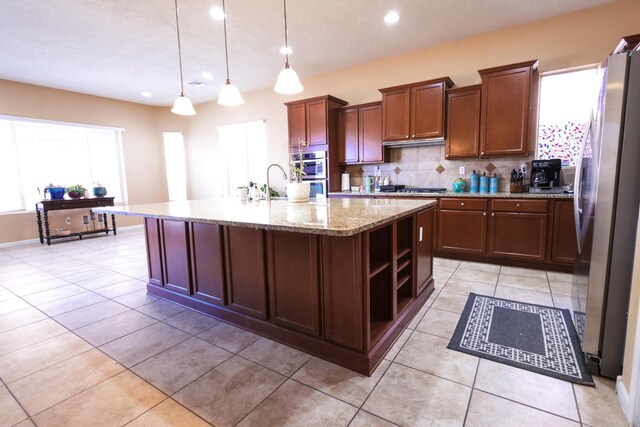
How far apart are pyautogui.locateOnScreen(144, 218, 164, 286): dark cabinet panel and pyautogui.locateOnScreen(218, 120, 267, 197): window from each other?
145 inches

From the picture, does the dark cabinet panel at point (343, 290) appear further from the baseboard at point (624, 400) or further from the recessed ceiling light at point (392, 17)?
the recessed ceiling light at point (392, 17)

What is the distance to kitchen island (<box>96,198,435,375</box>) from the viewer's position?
1.72 meters

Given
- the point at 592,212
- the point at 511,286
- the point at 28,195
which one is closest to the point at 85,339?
the point at 592,212

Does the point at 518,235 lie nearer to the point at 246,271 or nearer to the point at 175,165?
the point at 246,271

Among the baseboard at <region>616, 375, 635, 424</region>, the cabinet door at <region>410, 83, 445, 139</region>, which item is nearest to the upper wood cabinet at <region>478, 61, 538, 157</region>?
the cabinet door at <region>410, 83, 445, 139</region>

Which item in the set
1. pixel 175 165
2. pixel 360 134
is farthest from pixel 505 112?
pixel 175 165

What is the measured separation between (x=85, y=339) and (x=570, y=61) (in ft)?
18.1

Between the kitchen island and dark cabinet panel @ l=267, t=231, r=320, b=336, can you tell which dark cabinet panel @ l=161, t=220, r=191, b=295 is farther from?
dark cabinet panel @ l=267, t=231, r=320, b=336

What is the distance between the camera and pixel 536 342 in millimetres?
2000

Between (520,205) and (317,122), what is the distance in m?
3.07

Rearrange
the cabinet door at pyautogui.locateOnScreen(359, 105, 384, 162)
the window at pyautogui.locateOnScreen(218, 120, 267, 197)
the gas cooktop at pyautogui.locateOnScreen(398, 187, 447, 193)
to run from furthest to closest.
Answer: the window at pyautogui.locateOnScreen(218, 120, 267, 197)
the cabinet door at pyautogui.locateOnScreen(359, 105, 384, 162)
the gas cooktop at pyautogui.locateOnScreen(398, 187, 447, 193)

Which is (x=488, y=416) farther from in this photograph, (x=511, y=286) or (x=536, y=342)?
(x=511, y=286)

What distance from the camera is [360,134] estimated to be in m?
4.79

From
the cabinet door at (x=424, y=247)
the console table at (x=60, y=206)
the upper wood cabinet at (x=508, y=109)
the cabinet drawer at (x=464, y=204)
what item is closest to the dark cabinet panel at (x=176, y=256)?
the cabinet door at (x=424, y=247)
